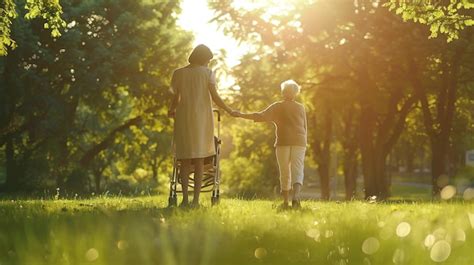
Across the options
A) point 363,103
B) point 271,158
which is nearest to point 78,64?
point 363,103

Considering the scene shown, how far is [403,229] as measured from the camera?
7691 mm

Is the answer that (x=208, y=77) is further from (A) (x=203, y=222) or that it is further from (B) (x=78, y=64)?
(B) (x=78, y=64)

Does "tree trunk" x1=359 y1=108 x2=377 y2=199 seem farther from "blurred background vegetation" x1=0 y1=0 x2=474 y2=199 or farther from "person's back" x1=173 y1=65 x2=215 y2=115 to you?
"person's back" x1=173 y1=65 x2=215 y2=115

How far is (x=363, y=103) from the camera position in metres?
28.2

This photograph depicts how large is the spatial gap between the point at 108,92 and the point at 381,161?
45.4 feet

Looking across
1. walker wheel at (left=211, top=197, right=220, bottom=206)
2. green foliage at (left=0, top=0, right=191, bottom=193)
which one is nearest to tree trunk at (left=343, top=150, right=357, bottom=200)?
green foliage at (left=0, top=0, right=191, bottom=193)

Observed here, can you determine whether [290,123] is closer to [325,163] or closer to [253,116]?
[253,116]

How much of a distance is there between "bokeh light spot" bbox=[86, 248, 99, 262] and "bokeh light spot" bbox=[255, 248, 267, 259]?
1.38 metres

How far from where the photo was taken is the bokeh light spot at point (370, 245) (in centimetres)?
657

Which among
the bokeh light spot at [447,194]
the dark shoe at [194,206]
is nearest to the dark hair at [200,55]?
the dark shoe at [194,206]

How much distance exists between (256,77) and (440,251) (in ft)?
75.2

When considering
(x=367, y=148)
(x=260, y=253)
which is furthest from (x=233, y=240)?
(x=367, y=148)

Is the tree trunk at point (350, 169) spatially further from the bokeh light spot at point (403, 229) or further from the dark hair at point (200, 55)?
the bokeh light spot at point (403, 229)

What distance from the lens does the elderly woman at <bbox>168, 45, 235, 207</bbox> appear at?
35.8ft
